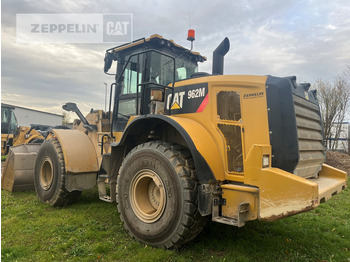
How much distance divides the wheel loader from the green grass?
363mm

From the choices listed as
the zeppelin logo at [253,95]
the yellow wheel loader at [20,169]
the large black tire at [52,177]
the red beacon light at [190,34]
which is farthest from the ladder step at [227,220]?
the yellow wheel loader at [20,169]

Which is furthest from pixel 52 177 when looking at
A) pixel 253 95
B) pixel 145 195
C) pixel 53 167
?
pixel 253 95

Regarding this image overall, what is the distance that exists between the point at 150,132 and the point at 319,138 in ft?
8.48

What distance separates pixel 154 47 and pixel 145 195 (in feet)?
8.75

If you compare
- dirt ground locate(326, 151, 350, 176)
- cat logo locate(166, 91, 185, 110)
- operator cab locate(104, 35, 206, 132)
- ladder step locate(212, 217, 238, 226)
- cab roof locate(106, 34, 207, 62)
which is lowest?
dirt ground locate(326, 151, 350, 176)

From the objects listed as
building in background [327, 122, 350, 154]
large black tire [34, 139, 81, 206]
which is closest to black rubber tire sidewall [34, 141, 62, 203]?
large black tire [34, 139, 81, 206]

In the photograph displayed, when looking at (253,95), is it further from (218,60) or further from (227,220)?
(227,220)

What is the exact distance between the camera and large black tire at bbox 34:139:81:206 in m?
5.38

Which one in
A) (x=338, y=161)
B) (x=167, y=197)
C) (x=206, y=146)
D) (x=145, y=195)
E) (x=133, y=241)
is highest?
(x=206, y=146)

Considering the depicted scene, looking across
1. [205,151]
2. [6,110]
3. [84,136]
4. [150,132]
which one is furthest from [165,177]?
[6,110]

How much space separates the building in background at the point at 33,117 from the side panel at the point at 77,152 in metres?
40.3

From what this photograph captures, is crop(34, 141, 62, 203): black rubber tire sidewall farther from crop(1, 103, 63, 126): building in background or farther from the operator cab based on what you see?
crop(1, 103, 63, 126): building in background

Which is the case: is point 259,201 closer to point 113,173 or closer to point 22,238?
point 113,173

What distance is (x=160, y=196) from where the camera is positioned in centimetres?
372
